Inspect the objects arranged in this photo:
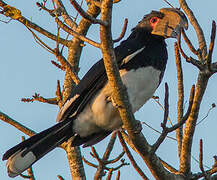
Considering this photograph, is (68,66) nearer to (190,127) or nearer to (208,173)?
(190,127)

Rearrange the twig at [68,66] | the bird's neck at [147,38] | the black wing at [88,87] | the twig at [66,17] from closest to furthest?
1. the black wing at [88,87]
2. the twig at [68,66]
3. the bird's neck at [147,38]
4. the twig at [66,17]

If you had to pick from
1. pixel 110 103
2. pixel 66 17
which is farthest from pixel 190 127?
pixel 66 17

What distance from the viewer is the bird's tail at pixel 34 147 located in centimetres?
341

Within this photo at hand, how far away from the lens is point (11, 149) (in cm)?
348

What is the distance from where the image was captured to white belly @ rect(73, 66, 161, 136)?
11.7ft

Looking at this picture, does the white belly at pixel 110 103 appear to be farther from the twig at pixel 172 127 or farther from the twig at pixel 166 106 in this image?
the twig at pixel 166 106

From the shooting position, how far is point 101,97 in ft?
12.1

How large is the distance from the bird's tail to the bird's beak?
49.8 inches

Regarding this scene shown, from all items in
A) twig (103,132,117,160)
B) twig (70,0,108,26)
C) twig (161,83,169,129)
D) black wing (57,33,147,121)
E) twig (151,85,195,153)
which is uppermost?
black wing (57,33,147,121)

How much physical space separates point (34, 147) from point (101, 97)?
2.47 feet

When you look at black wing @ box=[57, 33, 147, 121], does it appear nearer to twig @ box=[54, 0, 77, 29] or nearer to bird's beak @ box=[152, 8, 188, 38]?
bird's beak @ box=[152, 8, 188, 38]

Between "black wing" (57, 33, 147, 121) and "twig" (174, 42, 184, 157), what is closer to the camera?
"twig" (174, 42, 184, 157)

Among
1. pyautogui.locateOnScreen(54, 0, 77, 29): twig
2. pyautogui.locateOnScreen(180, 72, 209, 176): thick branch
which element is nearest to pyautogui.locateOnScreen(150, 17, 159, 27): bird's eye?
pyautogui.locateOnScreen(54, 0, 77, 29): twig

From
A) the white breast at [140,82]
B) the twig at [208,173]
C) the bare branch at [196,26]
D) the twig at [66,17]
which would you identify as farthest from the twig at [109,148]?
the twig at [66,17]
